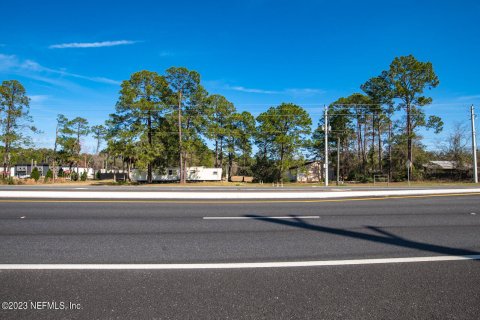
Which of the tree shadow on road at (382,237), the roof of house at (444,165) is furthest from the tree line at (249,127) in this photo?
the tree shadow on road at (382,237)

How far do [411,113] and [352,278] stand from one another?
4160cm

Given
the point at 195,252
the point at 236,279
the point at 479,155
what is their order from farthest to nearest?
the point at 479,155
the point at 195,252
the point at 236,279

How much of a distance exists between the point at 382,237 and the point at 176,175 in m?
44.0

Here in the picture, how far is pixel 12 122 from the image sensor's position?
38.7m

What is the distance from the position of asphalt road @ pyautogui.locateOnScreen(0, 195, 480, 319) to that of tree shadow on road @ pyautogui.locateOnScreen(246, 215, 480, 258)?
2cm

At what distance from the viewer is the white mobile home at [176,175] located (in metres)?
46.1

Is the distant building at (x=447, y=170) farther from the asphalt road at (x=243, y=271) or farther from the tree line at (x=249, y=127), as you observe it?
the asphalt road at (x=243, y=271)

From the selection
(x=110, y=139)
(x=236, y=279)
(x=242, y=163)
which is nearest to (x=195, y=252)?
(x=236, y=279)

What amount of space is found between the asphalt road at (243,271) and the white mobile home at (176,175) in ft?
129

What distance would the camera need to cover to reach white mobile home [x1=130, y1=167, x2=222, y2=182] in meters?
46.1

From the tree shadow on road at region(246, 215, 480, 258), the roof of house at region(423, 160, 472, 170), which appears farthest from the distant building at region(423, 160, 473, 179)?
the tree shadow on road at region(246, 215, 480, 258)

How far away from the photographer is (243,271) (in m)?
3.91

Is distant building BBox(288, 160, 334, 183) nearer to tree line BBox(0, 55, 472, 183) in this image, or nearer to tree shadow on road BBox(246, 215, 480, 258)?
tree line BBox(0, 55, 472, 183)

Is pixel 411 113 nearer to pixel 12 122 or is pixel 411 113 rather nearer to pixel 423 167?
pixel 423 167
